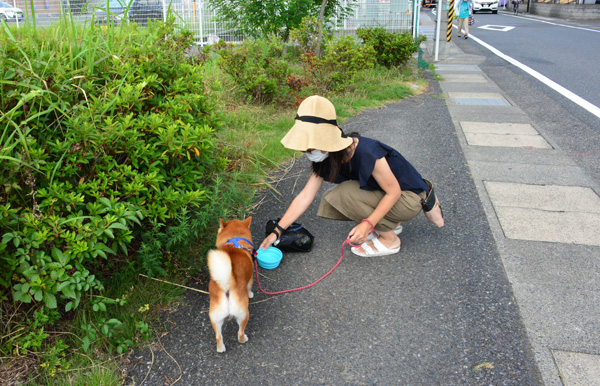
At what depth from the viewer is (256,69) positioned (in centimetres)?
682

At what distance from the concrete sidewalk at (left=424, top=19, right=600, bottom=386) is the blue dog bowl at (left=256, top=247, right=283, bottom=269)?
62.9 inches

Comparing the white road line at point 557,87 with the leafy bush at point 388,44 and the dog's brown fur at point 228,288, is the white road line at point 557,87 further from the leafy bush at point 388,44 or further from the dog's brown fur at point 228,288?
the dog's brown fur at point 228,288

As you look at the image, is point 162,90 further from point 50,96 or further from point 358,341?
point 358,341

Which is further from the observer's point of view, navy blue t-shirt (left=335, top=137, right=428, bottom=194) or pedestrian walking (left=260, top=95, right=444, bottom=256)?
navy blue t-shirt (left=335, top=137, right=428, bottom=194)

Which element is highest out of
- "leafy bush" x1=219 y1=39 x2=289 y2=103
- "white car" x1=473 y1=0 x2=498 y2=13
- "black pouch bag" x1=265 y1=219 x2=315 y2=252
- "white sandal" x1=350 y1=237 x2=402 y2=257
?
"white car" x1=473 y1=0 x2=498 y2=13

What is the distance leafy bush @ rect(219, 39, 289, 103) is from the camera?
268 inches

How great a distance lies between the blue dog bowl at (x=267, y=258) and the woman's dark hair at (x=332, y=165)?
0.67m

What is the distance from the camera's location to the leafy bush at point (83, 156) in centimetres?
240

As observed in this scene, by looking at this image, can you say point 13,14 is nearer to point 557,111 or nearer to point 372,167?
point 372,167

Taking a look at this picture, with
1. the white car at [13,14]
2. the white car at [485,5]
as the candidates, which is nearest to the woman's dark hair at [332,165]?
the white car at [13,14]

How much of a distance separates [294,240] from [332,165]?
71 centimetres

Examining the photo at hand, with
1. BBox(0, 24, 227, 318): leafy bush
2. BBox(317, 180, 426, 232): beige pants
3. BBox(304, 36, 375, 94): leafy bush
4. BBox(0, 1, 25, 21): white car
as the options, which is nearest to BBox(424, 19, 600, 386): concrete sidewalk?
BBox(317, 180, 426, 232): beige pants

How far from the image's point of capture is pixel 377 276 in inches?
131

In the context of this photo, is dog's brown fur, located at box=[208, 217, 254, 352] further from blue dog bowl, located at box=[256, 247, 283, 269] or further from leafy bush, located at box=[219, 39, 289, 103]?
leafy bush, located at box=[219, 39, 289, 103]
